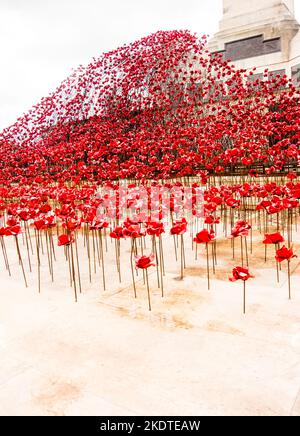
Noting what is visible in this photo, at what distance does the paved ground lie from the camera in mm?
2227

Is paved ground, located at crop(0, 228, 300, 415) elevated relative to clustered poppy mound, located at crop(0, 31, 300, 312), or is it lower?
lower

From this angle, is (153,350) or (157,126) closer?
(153,350)

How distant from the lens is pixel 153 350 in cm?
281

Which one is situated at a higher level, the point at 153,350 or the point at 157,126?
the point at 157,126

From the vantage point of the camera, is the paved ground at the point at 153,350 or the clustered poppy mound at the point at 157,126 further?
the clustered poppy mound at the point at 157,126

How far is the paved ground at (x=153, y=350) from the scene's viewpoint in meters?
2.23

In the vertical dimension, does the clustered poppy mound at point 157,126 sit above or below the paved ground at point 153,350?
above

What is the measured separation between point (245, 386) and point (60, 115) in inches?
859

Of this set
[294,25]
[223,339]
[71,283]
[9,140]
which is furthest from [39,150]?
[223,339]

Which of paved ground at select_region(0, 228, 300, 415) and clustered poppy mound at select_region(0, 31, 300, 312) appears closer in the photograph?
paved ground at select_region(0, 228, 300, 415)
